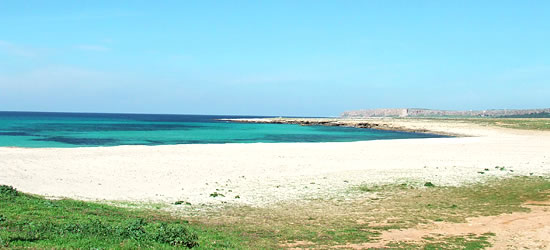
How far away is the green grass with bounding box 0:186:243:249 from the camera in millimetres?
8148

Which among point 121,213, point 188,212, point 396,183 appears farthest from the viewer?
point 396,183

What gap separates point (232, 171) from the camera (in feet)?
82.6

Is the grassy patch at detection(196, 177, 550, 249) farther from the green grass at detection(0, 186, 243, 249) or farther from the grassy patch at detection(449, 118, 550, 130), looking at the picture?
the grassy patch at detection(449, 118, 550, 130)

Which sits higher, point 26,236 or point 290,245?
point 26,236

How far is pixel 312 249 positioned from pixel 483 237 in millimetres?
4736

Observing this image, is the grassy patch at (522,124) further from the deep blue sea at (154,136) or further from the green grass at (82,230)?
the green grass at (82,230)

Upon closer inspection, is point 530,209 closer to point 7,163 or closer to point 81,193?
point 81,193

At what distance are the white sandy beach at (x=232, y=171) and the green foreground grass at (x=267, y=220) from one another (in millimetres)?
2324

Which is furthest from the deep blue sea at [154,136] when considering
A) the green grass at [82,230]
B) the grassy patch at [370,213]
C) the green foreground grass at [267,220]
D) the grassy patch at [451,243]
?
the grassy patch at [451,243]

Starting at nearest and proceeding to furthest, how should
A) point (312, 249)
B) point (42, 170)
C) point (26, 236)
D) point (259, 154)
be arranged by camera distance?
point (26, 236)
point (312, 249)
point (42, 170)
point (259, 154)

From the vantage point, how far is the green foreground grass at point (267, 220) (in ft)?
29.5

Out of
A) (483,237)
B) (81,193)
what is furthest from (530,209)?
(81,193)

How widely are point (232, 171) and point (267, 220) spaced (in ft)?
38.5

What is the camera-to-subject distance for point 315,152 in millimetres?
Result: 36969
